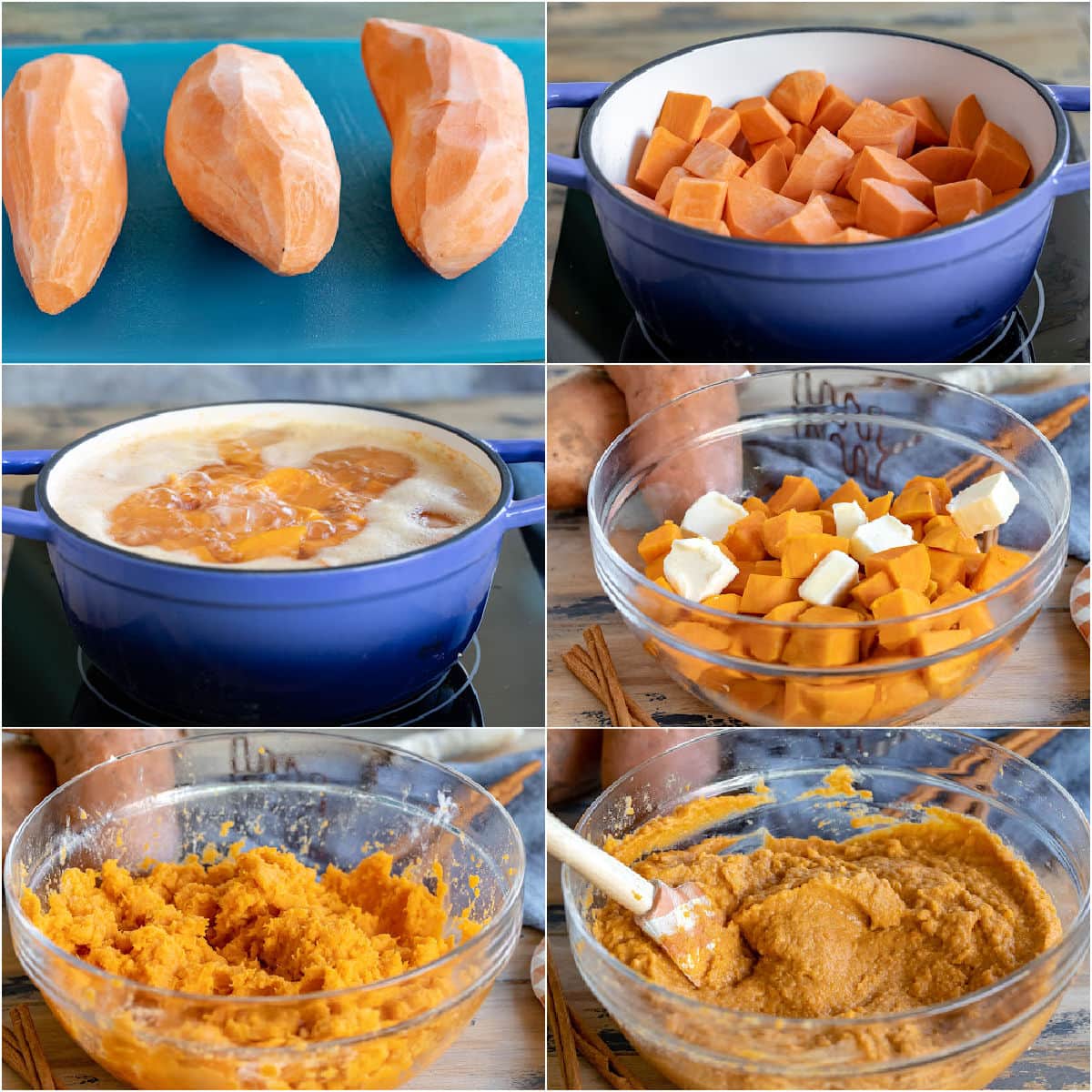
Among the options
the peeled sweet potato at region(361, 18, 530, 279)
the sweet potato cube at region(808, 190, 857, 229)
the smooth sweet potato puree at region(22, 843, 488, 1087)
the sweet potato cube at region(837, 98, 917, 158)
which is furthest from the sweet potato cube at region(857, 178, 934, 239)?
the smooth sweet potato puree at region(22, 843, 488, 1087)

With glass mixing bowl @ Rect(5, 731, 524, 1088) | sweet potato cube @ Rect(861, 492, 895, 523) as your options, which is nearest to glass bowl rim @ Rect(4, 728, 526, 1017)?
glass mixing bowl @ Rect(5, 731, 524, 1088)

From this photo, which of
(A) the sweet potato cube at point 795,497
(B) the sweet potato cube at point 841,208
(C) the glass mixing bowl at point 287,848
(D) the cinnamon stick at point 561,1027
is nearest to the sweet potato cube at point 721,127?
(B) the sweet potato cube at point 841,208

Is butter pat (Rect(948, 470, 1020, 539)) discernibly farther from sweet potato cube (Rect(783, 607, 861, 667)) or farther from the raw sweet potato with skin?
the raw sweet potato with skin

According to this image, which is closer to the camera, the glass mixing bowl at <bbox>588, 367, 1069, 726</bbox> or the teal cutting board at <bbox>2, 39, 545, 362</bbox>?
the glass mixing bowl at <bbox>588, 367, 1069, 726</bbox>

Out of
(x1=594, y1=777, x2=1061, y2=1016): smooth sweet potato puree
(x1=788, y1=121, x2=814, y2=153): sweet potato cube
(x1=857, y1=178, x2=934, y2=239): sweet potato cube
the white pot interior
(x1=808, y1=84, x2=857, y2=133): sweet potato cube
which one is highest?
the white pot interior

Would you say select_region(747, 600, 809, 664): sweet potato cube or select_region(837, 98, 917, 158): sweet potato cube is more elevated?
select_region(837, 98, 917, 158): sweet potato cube

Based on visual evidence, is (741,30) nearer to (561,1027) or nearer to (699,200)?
(699,200)

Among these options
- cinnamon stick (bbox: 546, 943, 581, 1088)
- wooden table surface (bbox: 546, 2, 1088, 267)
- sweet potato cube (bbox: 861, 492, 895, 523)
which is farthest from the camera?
wooden table surface (bbox: 546, 2, 1088, 267)

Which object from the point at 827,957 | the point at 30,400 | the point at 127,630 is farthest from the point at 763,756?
the point at 30,400

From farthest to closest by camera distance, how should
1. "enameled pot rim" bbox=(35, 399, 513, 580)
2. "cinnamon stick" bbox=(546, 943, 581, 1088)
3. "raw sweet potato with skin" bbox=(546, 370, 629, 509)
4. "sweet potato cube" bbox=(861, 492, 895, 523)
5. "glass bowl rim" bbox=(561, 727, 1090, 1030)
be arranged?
"raw sweet potato with skin" bbox=(546, 370, 629, 509) < "sweet potato cube" bbox=(861, 492, 895, 523) < "cinnamon stick" bbox=(546, 943, 581, 1088) < "enameled pot rim" bbox=(35, 399, 513, 580) < "glass bowl rim" bbox=(561, 727, 1090, 1030)
